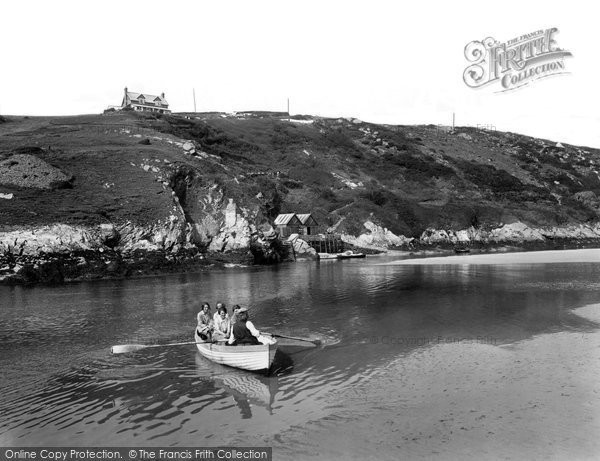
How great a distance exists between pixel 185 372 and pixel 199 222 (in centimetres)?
5729

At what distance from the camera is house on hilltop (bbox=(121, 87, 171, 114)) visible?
153m

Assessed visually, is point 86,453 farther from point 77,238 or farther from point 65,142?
point 65,142

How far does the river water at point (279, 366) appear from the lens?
12906mm

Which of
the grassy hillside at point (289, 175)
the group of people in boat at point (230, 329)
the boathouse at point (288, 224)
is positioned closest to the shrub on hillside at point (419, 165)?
the grassy hillside at point (289, 175)

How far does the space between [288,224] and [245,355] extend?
258 feet

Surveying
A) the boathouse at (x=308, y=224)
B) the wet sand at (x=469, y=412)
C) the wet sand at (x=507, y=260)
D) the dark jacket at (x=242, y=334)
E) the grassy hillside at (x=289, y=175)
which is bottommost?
the wet sand at (x=507, y=260)

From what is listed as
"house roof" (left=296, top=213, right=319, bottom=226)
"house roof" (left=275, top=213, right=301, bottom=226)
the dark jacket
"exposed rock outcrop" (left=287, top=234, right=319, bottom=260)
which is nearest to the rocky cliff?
"exposed rock outcrop" (left=287, top=234, right=319, bottom=260)

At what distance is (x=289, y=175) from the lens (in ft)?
440

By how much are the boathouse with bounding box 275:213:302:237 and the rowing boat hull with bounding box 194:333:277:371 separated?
74874 mm

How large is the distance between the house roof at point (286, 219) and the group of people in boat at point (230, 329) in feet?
241

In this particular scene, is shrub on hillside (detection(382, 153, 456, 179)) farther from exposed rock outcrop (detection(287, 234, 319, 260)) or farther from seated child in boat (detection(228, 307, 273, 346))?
seated child in boat (detection(228, 307, 273, 346))

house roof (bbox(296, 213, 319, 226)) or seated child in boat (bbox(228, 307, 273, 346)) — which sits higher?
house roof (bbox(296, 213, 319, 226))

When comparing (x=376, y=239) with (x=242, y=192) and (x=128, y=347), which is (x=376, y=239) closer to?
(x=242, y=192)

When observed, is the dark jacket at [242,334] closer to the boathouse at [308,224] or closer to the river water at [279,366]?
the river water at [279,366]
